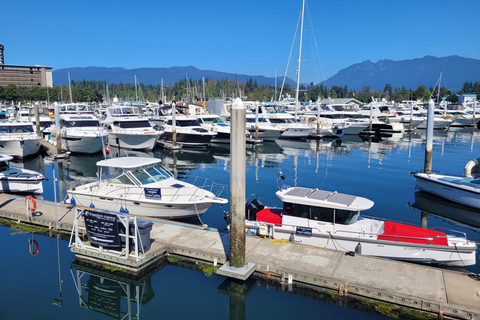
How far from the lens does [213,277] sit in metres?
11.5

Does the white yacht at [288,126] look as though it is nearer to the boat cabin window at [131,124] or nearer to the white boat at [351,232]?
the boat cabin window at [131,124]

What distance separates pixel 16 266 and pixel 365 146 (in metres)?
40.0

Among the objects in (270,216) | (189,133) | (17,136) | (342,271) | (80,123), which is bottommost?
(342,271)

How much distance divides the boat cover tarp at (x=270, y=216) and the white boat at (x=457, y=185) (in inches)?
445

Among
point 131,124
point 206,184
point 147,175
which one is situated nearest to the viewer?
point 147,175

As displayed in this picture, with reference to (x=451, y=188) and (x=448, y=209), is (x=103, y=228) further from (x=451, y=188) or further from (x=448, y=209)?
(x=451, y=188)

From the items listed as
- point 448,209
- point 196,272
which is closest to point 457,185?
point 448,209

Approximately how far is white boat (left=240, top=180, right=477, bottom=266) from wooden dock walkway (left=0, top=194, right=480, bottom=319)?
2.44 ft

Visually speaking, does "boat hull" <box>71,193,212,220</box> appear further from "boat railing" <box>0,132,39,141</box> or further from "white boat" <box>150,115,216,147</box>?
"white boat" <box>150,115,216,147</box>

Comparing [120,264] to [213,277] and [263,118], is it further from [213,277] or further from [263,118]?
[263,118]

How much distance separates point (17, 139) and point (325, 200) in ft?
96.1

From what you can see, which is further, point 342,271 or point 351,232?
point 351,232

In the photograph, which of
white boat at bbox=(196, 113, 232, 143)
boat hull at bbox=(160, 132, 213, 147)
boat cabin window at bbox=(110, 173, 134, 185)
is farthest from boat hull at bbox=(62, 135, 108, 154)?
boat cabin window at bbox=(110, 173, 134, 185)

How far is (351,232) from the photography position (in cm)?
1229
